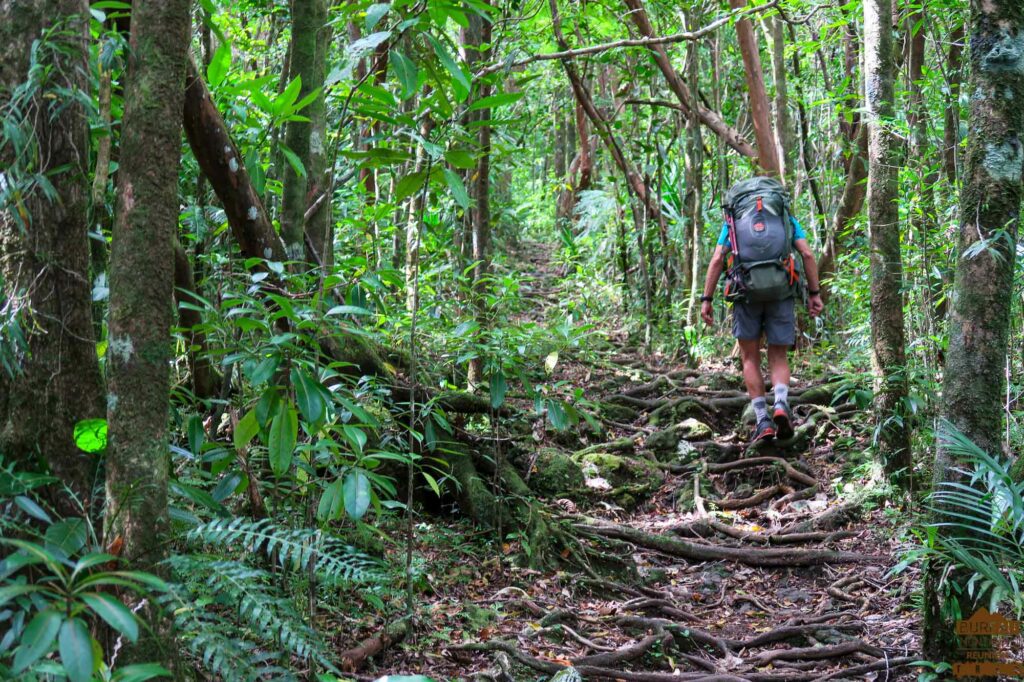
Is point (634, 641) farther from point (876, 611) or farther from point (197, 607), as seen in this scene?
point (197, 607)

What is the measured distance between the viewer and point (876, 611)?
4.43m

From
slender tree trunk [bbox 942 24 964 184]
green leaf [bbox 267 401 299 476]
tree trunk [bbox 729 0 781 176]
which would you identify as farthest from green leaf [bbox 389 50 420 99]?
tree trunk [bbox 729 0 781 176]

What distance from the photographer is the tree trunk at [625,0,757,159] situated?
9062mm

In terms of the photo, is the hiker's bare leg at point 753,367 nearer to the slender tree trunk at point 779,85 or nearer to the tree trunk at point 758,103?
the tree trunk at point 758,103

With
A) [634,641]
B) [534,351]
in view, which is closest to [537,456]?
[534,351]

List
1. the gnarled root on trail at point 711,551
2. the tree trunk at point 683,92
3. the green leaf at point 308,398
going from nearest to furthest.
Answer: the green leaf at point 308,398, the gnarled root on trail at point 711,551, the tree trunk at point 683,92

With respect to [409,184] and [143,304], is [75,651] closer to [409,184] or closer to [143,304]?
[143,304]

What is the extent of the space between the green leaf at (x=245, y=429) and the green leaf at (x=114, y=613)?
1449 millimetres

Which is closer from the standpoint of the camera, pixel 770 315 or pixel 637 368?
pixel 770 315

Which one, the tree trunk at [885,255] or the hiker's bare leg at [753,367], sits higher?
the tree trunk at [885,255]

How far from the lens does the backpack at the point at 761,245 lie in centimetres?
670

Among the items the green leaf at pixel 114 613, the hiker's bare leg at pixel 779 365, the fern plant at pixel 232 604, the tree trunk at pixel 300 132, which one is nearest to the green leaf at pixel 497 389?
the tree trunk at pixel 300 132

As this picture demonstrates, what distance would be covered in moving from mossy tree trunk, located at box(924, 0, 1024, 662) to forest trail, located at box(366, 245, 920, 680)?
60cm

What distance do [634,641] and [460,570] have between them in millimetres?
1059
